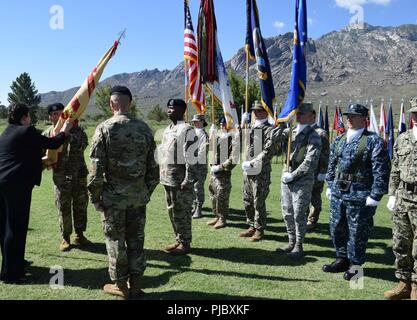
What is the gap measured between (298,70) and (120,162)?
3.48 metres

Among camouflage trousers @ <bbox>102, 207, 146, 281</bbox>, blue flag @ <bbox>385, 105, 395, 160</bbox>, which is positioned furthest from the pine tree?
camouflage trousers @ <bbox>102, 207, 146, 281</bbox>

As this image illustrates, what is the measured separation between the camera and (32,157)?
4.97 m

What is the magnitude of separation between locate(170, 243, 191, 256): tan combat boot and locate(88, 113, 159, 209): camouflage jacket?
1971mm

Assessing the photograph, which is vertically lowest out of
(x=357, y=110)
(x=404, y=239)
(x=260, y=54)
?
(x=404, y=239)

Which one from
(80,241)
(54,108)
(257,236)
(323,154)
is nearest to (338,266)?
(257,236)

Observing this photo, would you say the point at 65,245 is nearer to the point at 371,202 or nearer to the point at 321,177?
the point at 371,202

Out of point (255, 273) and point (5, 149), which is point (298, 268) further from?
point (5, 149)

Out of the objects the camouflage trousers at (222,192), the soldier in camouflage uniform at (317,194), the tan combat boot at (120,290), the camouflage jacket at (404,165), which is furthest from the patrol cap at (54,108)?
the soldier in camouflage uniform at (317,194)

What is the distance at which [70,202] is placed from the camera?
6.29 meters

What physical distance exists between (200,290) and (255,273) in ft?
3.24

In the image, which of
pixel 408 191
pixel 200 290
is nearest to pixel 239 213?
pixel 200 290

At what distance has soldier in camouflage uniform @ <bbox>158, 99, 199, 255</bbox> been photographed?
599cm

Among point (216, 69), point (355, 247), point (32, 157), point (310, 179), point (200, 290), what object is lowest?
point (200, 290)
